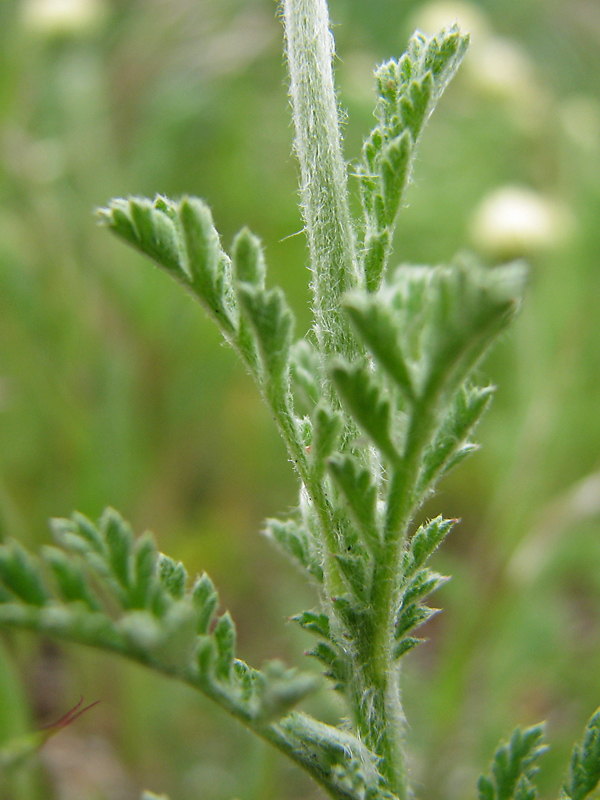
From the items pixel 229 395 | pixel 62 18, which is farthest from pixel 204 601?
Answer: pixel 62 18

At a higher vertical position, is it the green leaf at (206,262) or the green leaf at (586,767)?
the green leaf at (206,262)

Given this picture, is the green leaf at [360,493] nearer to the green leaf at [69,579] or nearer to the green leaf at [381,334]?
the green leaf at [381,334]

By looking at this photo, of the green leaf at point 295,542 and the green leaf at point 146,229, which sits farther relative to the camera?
the green leaf at point 295,542

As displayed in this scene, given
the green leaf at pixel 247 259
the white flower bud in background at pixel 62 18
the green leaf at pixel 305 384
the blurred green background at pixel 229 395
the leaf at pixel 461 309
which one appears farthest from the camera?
the white flower bud in background at pixel 62 18

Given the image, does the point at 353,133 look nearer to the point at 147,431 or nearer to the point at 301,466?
the point at 147,431

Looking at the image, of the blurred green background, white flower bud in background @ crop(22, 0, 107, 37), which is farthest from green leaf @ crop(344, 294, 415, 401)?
white flower bud in background @ crop(22, 0, 107, 37)

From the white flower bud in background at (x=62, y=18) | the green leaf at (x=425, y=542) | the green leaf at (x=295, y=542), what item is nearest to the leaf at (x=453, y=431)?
the green leaf at (x=425, y=542)

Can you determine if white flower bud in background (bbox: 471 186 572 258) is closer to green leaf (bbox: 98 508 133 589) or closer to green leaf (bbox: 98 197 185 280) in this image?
green leaf (bbox: 98 197 185 280)
